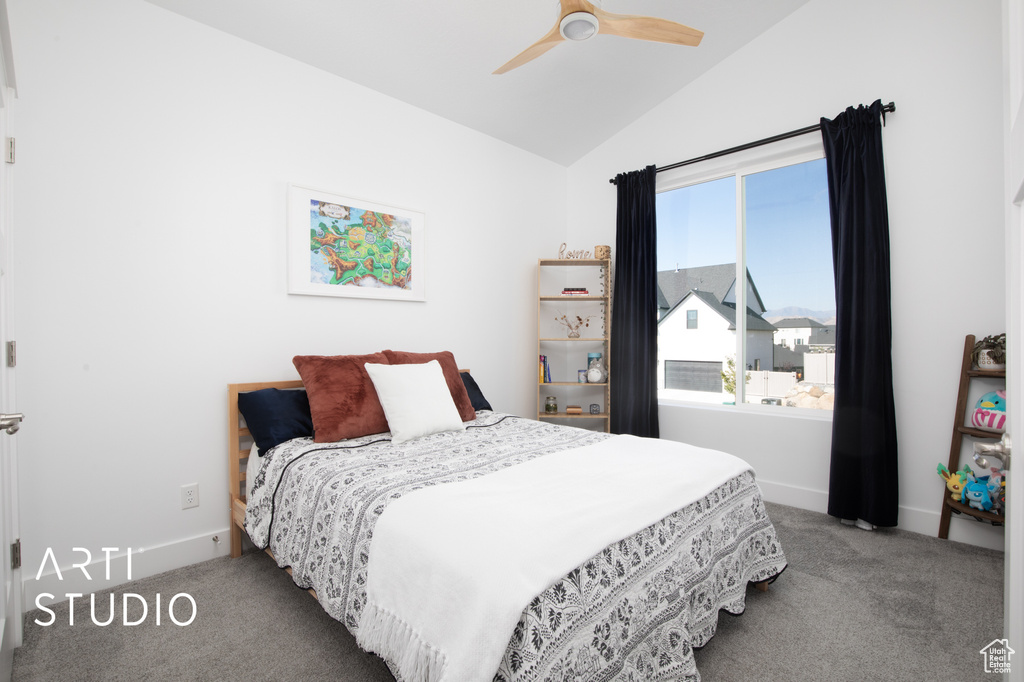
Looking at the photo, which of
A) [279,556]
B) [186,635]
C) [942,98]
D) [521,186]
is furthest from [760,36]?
[186,635]

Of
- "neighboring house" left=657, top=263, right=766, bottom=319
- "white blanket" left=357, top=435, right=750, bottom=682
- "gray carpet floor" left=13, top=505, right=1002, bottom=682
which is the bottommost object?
"gray carpet floor" left=13, top=505, right=1002, bottom=682

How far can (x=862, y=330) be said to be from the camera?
2.82 metres

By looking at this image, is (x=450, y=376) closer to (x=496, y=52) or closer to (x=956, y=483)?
(x=496, y=52)

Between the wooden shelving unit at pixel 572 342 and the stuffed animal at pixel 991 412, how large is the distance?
2.17 meters

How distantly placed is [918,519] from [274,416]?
3.57m

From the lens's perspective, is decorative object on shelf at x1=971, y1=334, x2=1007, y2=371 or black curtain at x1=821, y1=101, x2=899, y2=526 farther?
black curtain at x1=821, y1=101, x2=899, y2=526

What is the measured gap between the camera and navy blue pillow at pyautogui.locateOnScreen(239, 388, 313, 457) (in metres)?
2.33

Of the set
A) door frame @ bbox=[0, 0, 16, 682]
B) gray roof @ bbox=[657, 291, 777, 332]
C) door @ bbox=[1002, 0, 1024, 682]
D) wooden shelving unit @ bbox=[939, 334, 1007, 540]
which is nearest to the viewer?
door @ bbox=[1002, 0, 1024, 682]

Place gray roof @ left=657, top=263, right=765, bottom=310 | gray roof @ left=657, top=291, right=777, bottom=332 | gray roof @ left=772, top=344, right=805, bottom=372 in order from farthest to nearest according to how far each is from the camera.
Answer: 1. gray roof @ left=657, top=263, right=765, bottom=310
2. gray roof @ left=657, top=291, right=777, bottom=332
3. gray roof @ left=772, top=344, right=805, bottom=372

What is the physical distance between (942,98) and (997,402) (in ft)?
5.46

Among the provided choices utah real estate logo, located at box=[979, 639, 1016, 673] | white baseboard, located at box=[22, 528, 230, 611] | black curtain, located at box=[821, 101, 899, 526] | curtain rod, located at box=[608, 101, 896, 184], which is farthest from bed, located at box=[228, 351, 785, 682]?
curtain rod, located at box=[608, 101, 896, 184]

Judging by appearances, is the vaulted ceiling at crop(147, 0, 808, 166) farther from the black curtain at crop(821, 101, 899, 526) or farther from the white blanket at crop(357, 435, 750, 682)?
the white blanket at crop(357, 435, 750, 682)

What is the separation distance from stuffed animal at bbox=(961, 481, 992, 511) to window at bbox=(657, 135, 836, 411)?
0.82 m

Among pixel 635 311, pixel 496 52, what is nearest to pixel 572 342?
pixel 635 311
